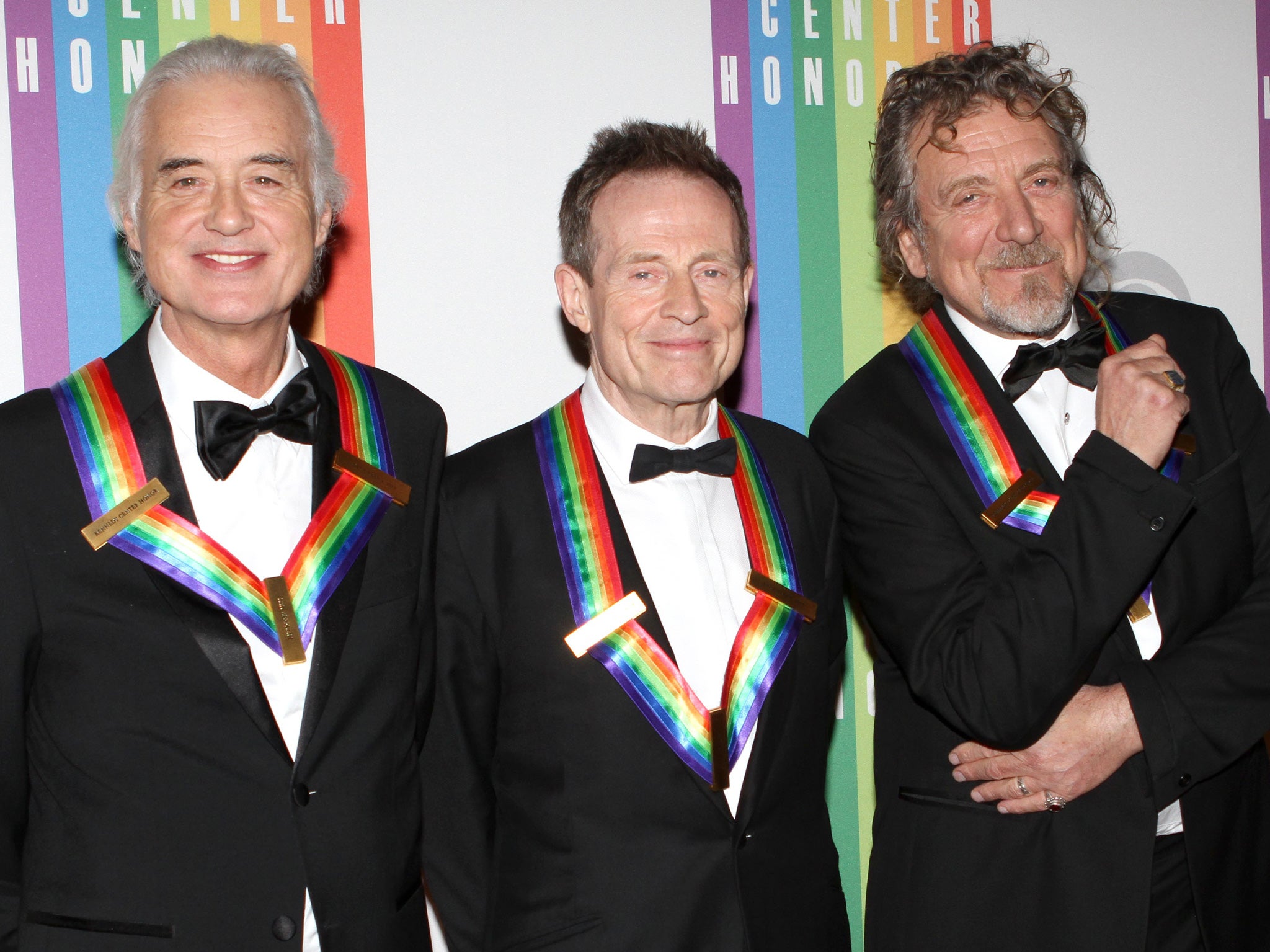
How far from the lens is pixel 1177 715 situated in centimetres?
217

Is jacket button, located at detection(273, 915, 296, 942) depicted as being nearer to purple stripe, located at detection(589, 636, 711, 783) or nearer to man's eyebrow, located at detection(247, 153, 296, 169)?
purple stripe, located at detection(589, 636, 711, 783)

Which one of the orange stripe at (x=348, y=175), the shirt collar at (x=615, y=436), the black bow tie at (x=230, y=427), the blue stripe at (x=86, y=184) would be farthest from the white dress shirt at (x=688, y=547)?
the blue stripe at (x=86, y=184)

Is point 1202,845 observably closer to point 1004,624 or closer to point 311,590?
point 1004,624

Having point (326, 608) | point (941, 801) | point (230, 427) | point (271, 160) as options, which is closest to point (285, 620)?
point (326, 608)

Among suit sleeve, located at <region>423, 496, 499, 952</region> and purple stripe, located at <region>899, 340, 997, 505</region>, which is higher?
purple stripe, located at <region>899, 340, 997, 505</region>

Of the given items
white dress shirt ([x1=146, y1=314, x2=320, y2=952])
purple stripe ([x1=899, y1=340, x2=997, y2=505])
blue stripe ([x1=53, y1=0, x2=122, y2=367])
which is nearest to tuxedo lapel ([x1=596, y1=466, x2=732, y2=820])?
white dress shirt ([x1=146, y1=314, x2=320, y2=952])

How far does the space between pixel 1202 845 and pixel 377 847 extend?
59.3 inches

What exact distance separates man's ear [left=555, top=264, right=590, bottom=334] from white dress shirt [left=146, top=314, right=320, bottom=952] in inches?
23.5

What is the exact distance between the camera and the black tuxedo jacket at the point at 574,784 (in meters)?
2.14

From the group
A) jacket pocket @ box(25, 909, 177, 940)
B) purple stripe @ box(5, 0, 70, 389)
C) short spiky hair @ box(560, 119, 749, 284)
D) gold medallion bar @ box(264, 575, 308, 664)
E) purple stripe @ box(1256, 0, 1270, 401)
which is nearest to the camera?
jacket pocket @ box(25, 909, 177, 940)

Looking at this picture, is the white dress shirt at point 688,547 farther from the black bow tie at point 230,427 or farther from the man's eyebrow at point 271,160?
the man's eyebrow at point 271,160

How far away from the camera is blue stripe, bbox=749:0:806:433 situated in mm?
3365

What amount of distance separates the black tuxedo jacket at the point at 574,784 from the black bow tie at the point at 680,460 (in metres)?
0.11

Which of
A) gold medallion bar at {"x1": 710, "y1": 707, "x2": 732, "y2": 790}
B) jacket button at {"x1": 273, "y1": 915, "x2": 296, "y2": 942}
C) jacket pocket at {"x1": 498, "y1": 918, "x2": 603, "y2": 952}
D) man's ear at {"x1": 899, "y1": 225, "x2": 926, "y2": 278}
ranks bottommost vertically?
jacket pocket at {"x1": 498, "y1": 918, "x2": 603, "y2": 952}
